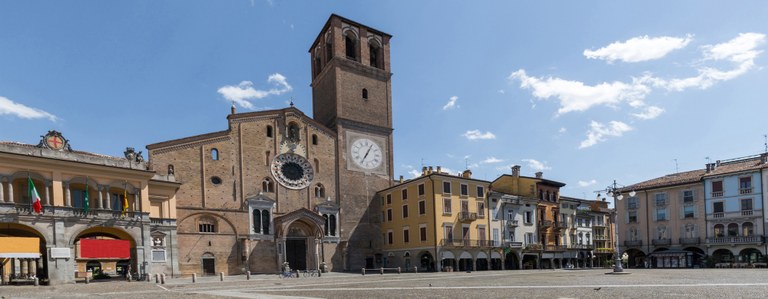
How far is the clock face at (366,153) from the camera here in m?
53.2

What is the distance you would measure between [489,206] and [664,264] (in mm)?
19620

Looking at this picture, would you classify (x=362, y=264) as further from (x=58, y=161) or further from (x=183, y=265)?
(x=58, y=161)

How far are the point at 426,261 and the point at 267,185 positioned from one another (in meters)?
16.5

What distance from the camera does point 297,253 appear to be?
161 feet

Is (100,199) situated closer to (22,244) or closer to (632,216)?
(22,244)

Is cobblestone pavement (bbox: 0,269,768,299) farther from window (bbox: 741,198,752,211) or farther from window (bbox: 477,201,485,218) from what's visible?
window (bbox: 741,198,752,211)

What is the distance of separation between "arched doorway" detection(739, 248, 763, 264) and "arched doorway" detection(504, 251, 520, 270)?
20638mm

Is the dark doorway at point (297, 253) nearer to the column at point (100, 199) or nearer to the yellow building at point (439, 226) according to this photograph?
the yellow building at point (439, 226)

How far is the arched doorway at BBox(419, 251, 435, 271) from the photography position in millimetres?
48412

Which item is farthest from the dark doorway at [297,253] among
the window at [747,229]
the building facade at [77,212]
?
the window at [747,229]

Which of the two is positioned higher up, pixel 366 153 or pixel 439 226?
pixel 366 153

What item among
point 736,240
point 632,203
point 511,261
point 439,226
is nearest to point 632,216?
point 632,203

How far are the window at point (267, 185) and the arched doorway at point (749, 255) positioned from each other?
4479 centimetres

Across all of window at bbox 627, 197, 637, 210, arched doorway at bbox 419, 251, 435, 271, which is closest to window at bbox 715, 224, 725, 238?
window at bbox 627, 197, 637, 210
